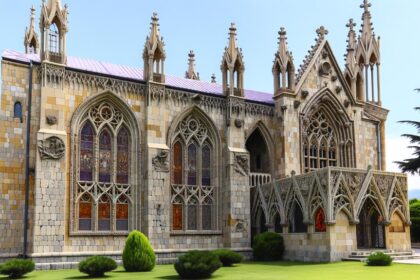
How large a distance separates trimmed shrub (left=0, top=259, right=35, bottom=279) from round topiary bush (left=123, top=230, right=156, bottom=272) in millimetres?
4112

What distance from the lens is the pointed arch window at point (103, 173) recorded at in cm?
2959

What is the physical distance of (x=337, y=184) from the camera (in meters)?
28.9

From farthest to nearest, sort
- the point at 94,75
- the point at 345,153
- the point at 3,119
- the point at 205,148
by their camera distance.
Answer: the point at 345,153 < the point at 205,148 < the point at 94,75 < the point at 3,119

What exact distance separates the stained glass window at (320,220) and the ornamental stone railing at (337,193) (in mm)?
263

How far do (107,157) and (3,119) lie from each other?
5.71 meters

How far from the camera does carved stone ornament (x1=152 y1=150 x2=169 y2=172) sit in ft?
103

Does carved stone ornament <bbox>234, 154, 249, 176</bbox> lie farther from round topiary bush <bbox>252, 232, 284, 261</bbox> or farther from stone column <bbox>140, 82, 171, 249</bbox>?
stone column <bbox>140, 82, 171, 249</bbox>

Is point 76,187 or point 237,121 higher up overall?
point 237,121

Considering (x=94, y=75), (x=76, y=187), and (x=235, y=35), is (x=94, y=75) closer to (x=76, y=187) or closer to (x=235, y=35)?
(x=76, y=187)

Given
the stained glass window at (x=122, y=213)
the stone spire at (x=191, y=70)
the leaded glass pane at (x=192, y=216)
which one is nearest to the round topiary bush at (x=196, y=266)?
the stained glass window at (x=122, y=213)

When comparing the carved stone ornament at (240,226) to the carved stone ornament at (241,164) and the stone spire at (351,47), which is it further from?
the stone spire at (351,47)

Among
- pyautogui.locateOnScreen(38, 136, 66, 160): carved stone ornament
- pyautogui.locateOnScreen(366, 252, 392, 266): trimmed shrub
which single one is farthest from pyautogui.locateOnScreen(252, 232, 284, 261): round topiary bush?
pyautogui.locateOnScreen(38, 136, 66, 160): carved stone ornament

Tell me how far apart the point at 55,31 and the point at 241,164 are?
1291 centimetres

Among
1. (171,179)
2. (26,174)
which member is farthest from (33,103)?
(171,179)
